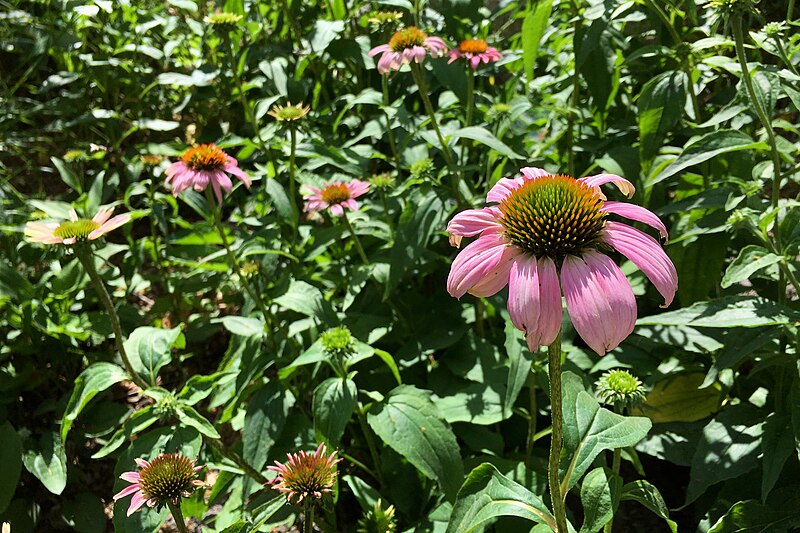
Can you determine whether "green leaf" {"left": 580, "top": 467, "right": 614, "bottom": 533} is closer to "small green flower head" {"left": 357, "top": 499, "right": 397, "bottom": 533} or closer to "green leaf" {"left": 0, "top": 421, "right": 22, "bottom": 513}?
"small green flower head" {"left": 357, "top": 499, "right": 397, "bottom": 533}

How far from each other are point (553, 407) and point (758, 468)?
2.88 feet

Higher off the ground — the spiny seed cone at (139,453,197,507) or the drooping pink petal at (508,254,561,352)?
the drooping pink petal at (508,254,561,352)

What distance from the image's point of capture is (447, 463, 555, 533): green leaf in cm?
107

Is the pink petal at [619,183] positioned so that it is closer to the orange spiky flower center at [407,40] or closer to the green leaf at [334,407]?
the green leaf at [334,407]

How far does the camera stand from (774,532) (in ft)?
4.38

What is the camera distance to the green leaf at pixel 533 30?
6.39 feet

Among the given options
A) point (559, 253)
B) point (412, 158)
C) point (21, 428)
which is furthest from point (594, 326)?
point (21, 428)

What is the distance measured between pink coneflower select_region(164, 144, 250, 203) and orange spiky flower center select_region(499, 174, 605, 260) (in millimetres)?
1093

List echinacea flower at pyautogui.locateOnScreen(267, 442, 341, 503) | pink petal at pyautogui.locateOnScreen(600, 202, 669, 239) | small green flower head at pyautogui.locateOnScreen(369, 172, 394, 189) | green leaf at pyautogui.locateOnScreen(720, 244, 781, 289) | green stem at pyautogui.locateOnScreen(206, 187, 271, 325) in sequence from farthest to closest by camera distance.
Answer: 1. small green flower head at pyautogui.locateOnScreen(369, 172, 394, 189)
2. green stem at pyautogui.locateOnScreen(206, 187, 271, 325)
3. green leaf at pyautogui.locateOnScreen(720, 244, 781, 289)
4. echinacea flower at pyautogui.locateOnScreen(267, 442, 341, 503)
5. pink petal at pyautogui.locateOnScreen(600, 202, 669, 239)

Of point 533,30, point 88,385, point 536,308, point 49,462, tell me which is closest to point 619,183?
point 536,308

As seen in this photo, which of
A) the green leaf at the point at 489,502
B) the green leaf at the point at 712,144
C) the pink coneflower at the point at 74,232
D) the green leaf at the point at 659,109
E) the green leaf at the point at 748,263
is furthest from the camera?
the green leaf at the point at 659,109

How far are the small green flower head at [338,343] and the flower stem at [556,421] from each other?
0.68 metres

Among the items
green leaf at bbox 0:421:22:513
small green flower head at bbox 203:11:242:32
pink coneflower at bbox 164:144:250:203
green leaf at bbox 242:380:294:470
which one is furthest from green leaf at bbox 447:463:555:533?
small green flower head at bbox 203:11:242:32

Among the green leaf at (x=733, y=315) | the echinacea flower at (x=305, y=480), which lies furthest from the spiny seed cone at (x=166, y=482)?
the green leaf at (x=733, y=315)
